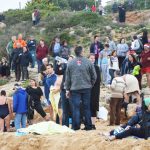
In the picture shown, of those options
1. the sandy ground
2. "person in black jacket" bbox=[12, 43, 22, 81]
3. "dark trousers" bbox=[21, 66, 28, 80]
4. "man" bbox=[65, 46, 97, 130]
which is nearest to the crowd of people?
"man" bbox=[65, 46, 97, 130]

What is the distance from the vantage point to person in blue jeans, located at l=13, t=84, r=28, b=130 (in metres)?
15.2

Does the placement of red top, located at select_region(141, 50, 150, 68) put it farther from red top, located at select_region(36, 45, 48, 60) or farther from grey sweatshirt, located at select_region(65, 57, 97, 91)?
grey sweatshirt, located at select_region(65, 57, 97, 91)

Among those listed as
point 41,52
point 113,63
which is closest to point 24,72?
point 41,52

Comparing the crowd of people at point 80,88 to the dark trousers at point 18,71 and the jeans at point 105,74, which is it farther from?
the dark trousers at point 18,71

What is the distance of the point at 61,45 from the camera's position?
898 inches

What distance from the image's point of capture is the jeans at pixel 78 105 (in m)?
12.6

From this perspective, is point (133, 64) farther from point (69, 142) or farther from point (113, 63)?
point (69, 142)

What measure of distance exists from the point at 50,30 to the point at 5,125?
22.1 metres

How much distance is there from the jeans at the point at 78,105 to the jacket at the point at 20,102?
267 cm

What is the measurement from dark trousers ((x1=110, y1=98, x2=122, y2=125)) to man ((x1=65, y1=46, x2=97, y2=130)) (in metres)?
2.23

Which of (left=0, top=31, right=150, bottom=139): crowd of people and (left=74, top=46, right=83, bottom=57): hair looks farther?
(left=0, top=31, right=150, bottom=139): crowd of people

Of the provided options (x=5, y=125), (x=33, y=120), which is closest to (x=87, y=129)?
(x=5, y=125)

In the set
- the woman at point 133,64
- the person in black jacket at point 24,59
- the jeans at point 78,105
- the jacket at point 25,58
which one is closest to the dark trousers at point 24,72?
the person in black jacket at point 24,59

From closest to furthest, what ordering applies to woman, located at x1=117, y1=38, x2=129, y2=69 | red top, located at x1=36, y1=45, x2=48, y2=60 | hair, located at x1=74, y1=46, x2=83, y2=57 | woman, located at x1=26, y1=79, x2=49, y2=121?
hair, located at x1=74, y1=46, x2=83, y2=57 → woman, located at x1=26, y1=79, x2=49, y2=121 → woman, located at x1=117, y1=38, x2=129, y2=69 → red top, located at x1=36, y1=45, x2=48, y2=60
